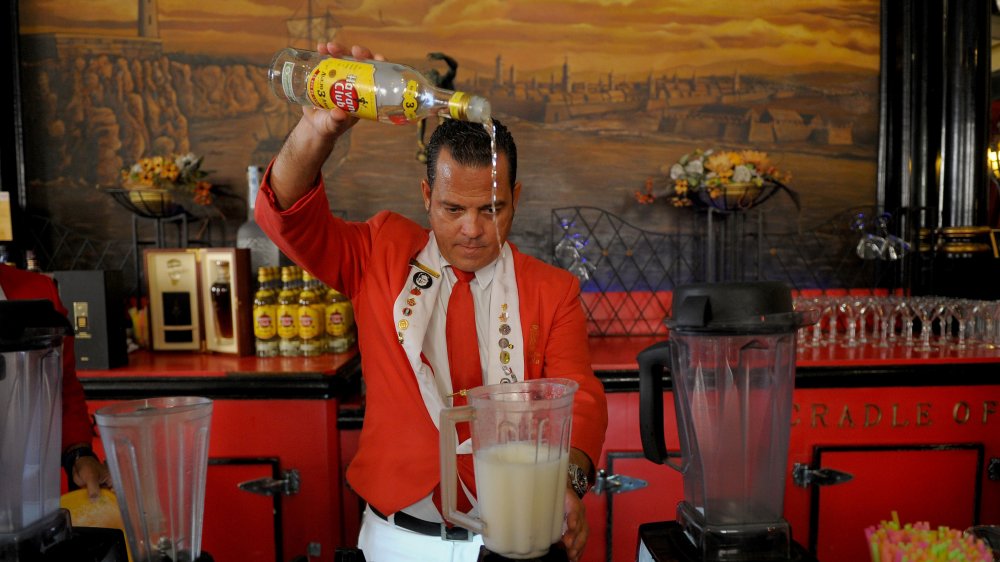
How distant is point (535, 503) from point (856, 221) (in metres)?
3.13

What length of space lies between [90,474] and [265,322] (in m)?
1.39

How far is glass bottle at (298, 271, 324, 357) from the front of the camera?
2.64 m

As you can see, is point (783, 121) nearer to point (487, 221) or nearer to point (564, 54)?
point (564, 54)

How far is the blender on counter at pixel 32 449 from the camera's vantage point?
0.86 m

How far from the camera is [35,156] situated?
10.9ft

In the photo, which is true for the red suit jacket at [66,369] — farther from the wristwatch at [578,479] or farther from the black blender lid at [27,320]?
the wristwatch at [578,479]

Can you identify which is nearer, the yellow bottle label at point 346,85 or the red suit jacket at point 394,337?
the yellow bottle label at point 346,85

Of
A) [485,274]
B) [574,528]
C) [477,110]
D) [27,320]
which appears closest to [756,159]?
[485,274]

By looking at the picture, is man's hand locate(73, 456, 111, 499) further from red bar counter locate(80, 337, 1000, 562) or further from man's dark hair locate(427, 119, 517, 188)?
red bar counter locate(80, 337, 1000, 562)

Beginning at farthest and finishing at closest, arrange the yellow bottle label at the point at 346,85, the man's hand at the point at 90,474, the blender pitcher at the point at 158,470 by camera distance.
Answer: the man's hand at the point at 90,474, the yellow bottle label at the point at 346,85, the blender pitcher at the point at 158,470

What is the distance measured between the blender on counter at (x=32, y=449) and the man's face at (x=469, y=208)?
2.45ft

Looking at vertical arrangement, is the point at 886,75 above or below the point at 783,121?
above

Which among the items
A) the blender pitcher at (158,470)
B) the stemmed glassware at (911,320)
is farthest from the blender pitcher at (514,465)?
the stemmed glassware at (911,320)

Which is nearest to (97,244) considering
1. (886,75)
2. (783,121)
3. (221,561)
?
(221,561)
